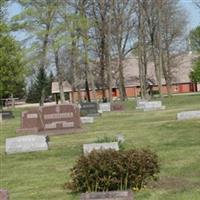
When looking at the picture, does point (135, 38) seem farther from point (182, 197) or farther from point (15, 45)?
point (182, 197)

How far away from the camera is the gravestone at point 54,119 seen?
24.6 metres

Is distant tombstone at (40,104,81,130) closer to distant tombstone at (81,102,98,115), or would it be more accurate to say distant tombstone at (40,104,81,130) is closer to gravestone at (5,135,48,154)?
gravestone at (5,135,48,154)

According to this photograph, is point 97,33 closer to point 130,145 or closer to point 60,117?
point 60,117

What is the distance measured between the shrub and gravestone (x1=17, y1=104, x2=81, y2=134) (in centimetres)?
1461

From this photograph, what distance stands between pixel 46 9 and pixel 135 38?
2224cm

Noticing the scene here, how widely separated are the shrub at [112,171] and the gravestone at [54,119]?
14.6 meters

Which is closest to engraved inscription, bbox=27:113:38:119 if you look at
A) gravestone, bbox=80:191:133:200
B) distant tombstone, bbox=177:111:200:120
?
distant tombstone, bbox=177:111:200:120

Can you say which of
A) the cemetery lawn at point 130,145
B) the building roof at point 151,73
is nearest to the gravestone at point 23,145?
the cemetery lawn at point 130,145

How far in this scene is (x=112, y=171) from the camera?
30.9 ft

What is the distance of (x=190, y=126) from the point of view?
68.8 feet

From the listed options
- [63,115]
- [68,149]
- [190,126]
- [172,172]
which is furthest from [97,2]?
[172,172]

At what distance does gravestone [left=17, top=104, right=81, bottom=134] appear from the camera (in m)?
24.6

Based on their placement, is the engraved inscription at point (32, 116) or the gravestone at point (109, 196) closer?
the gravestone at point (109, 196)

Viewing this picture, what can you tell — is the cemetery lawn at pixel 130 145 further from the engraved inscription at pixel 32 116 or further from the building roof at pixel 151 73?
the building roof at pixel 151 73
